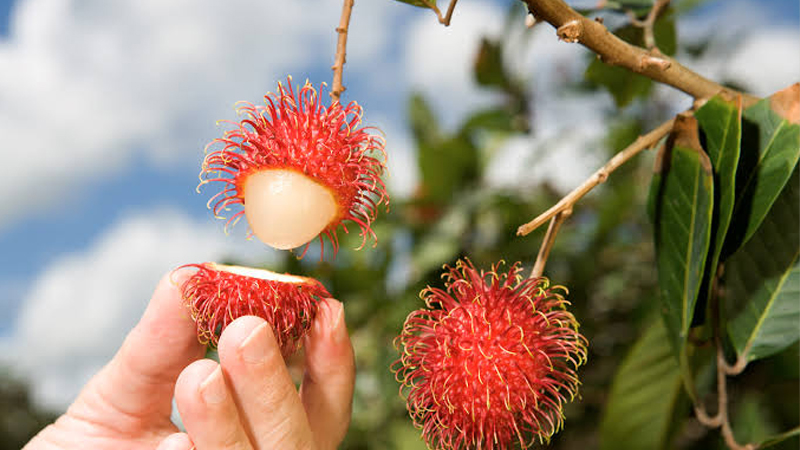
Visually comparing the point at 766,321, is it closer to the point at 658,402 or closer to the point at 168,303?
the point at 658,402

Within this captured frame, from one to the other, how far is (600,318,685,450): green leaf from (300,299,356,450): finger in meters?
0.55

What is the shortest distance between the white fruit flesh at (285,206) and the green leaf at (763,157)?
538mm

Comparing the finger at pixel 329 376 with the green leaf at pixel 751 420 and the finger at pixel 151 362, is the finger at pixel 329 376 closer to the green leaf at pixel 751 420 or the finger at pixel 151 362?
the finger at pixel 151 362

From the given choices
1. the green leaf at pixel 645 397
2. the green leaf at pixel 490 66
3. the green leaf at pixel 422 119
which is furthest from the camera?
the green leaf at pixel 422 119

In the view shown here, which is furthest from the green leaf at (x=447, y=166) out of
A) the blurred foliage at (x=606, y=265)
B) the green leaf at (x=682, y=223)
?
the green leaf at (x=682, y=223)

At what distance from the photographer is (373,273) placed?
1.72 meters

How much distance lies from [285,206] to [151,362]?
383mm

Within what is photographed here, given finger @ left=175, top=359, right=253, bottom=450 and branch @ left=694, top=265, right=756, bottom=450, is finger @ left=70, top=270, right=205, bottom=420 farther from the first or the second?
branch @ left=694, top=265, right=756, bottom=450

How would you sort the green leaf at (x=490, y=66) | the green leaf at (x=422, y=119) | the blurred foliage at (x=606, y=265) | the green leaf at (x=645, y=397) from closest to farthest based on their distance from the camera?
the blurred foliage at (x=606, y=265)
the green leaf at (x=645, y=397)
the green leaf at (x=490, y=66)
the green leaf at (x=422, y=119)

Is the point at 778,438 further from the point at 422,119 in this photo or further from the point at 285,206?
the point at 422,119

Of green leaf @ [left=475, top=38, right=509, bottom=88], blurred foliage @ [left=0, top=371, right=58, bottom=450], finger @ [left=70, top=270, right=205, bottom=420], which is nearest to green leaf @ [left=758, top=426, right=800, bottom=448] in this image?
finger @ [left=70, top=270, right=205, bottom=420]

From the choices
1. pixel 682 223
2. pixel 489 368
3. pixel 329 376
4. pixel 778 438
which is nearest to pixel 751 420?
pixel 778 438

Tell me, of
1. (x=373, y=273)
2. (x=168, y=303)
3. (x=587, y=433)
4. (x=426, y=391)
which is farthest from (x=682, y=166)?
(x=587, y=433)

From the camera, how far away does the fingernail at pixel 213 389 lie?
645mm
